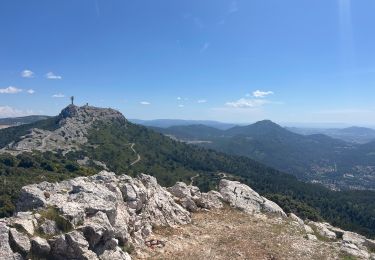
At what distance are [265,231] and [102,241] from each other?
17074 mm

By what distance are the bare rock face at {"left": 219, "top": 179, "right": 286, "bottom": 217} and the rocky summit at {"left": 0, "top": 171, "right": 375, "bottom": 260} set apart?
0.15 m

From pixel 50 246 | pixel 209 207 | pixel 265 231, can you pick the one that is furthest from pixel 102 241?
pixel 209 207

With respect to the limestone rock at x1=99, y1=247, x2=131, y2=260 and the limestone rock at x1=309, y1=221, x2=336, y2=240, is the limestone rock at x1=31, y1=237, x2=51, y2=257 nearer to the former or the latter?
the limestone rock at x1=99, y1=247, x2=131, y2=260

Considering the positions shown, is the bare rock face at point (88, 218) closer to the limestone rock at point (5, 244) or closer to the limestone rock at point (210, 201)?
the limestone rock at point (5, 244)

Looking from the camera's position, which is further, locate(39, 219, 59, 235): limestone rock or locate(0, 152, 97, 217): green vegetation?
locate(0, 152, 97, 217): green vegetation

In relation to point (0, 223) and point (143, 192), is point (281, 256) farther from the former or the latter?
point (0, 223)

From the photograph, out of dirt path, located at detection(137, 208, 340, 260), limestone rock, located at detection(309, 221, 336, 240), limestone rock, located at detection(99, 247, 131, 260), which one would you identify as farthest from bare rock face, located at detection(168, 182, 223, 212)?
limestone rock, located at detection(99, 247, 131, 260)

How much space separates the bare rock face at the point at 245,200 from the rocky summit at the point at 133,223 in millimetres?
150

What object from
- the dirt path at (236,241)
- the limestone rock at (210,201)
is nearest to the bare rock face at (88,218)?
the dirt path at (236,241)

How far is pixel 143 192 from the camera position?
123 ft

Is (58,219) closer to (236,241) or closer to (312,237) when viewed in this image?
(236,241)

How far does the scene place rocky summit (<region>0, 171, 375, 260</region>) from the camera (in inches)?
910

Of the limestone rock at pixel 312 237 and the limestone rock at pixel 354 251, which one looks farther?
the limestone rock at pixel 312 237

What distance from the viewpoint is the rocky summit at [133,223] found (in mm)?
23125
